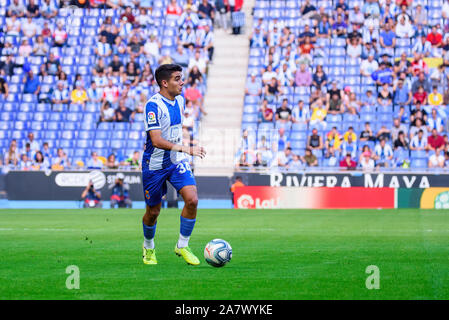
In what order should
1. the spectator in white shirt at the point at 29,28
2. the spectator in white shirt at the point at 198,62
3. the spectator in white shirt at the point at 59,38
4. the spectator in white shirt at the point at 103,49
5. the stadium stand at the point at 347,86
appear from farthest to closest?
the spectator in white shirt at the point at 29,28 → the spectator in white shirt at the point at 59,38 → the spectator in white shirt at the point at 103,49 → the spectator in white shirt at the point at 198,62 → the stadium stand at the point at 347,86

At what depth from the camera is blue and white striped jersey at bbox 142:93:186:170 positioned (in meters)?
10.4

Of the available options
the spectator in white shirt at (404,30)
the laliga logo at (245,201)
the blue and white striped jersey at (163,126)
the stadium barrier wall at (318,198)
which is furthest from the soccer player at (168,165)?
the spectator in white shirt at (404,30)

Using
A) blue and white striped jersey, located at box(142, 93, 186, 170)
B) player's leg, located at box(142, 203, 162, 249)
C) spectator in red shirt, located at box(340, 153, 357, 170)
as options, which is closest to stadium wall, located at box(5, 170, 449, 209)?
spectator in red shirt, located at box(340, 153, 357, 170)

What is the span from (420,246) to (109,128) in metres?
20.7

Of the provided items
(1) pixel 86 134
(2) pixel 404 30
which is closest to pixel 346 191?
(2) pixel 404 30

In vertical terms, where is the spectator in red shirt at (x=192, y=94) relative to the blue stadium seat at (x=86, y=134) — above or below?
above

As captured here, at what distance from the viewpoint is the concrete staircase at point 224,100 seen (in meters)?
29.7

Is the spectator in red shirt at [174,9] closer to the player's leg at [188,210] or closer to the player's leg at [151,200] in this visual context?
the player's leg at [151,200]

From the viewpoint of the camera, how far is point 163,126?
1048 cm

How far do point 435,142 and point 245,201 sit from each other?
6.68 metres

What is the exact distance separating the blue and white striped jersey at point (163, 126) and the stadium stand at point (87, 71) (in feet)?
59.8
